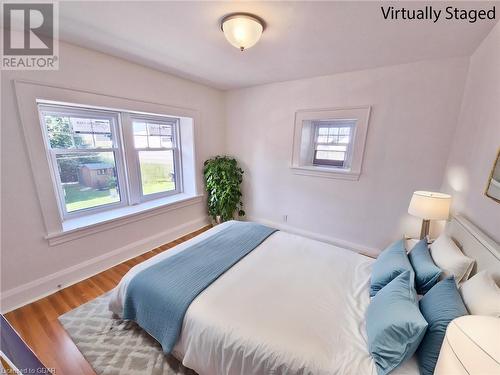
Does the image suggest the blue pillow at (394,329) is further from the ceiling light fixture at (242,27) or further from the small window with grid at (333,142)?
the small window with grid at (333,142)

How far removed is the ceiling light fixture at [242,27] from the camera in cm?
143

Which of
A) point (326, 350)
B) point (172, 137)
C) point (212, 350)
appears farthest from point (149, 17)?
point (326, 350)

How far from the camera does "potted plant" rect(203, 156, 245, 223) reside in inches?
130

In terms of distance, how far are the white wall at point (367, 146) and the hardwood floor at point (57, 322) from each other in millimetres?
2359

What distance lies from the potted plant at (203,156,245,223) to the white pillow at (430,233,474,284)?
252 centimetres

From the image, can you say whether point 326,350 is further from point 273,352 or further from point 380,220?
point 380,220

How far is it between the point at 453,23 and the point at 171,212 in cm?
Result: 345

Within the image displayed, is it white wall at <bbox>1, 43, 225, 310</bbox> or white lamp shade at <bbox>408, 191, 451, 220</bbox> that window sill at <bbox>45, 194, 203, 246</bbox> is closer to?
white wall at <bbox>1, 43, 225, 310</bbox>

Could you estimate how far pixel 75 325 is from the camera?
5.40 ft

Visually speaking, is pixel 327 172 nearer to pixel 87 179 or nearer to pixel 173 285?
pixel 173 285

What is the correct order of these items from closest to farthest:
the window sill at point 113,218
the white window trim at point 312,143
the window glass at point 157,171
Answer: the window sill at point 113,218 < the white window trim at point 312,143 < the window glass at point 157,171
